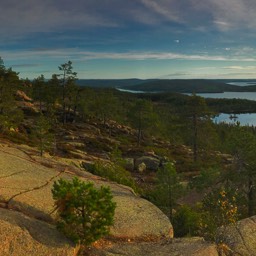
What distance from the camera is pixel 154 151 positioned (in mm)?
75125

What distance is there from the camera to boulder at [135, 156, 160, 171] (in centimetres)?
6119

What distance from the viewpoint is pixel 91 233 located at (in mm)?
9961

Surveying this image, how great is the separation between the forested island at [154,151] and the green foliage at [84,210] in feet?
14.7

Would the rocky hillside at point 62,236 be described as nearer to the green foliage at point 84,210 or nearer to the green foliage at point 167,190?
the green foliage at point 84,210

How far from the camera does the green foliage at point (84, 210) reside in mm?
9805

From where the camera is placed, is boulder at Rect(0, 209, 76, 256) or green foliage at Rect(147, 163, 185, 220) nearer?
boulder at Rect(0, 209, 76, 256)

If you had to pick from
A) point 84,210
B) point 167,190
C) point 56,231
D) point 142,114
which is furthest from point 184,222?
point 142,114

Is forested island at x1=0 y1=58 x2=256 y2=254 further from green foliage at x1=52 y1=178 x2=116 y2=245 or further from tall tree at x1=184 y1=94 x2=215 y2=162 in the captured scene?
green foliage at x1=52 y1=178 x2=116 y2=245

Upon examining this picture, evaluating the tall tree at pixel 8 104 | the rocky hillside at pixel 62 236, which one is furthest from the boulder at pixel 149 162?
the rocky hillside at pixel 62 236

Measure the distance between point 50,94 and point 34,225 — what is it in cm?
7870

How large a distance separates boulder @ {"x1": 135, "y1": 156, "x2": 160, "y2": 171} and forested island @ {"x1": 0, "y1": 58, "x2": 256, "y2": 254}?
0.20 metres

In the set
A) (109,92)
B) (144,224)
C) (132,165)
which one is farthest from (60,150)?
(109,92)

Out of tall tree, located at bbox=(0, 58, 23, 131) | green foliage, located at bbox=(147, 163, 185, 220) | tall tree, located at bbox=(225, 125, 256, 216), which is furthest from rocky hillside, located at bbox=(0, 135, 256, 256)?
tall tree, located at bbox=(0, 58, 23, 131)

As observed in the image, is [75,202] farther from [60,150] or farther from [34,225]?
[60,150]
